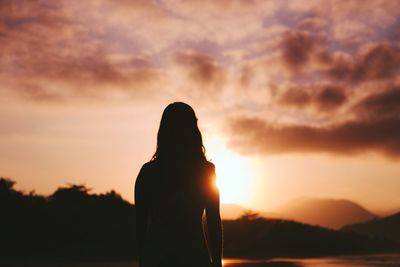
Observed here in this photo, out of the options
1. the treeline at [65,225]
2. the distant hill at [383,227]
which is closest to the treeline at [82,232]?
the treeline at [65,225]

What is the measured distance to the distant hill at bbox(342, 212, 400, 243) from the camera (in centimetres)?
4745

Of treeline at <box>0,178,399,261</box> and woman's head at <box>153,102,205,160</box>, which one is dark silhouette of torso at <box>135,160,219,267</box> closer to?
woman's head at <box>153,102,205,160</box>

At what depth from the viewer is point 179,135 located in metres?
4.20

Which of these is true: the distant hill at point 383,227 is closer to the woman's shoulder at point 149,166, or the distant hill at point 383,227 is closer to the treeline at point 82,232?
the treeline at point 82,232

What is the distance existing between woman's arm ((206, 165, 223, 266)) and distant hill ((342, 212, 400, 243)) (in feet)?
146

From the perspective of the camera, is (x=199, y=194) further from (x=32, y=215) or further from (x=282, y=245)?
(x=282, y=245)

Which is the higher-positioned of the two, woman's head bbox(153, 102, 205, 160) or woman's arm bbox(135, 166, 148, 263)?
woman's head bbox(153, 102, 205, 160)

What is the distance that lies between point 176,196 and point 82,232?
879 inches

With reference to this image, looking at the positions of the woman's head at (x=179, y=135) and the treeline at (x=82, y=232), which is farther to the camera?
the treeline at (x=82, y=232)

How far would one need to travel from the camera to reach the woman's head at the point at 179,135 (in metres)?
4.18

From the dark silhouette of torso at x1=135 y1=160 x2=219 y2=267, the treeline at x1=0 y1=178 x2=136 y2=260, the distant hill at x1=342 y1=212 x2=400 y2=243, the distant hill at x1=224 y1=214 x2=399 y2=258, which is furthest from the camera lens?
the distant hill at x1=342 y1=212 x2=400 y2=243

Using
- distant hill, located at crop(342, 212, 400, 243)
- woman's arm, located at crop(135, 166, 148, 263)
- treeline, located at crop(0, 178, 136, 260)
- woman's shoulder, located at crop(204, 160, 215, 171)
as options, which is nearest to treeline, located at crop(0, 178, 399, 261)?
treeline, located at crop(0, 178, 136, 260)

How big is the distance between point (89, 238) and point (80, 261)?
12.6 feet

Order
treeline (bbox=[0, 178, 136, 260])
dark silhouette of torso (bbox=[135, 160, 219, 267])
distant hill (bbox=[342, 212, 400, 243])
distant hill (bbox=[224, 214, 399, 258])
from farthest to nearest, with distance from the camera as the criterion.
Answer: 1. distant hill (bbox=[342, 212, 400, 243])
2. distant hill (bbox=[224, 214, 399, 258])
3. treeline (bbox=[0, 178, 136, 260])
4. dark silhouette of torso (bbox=[135, 160, 219, 267])
